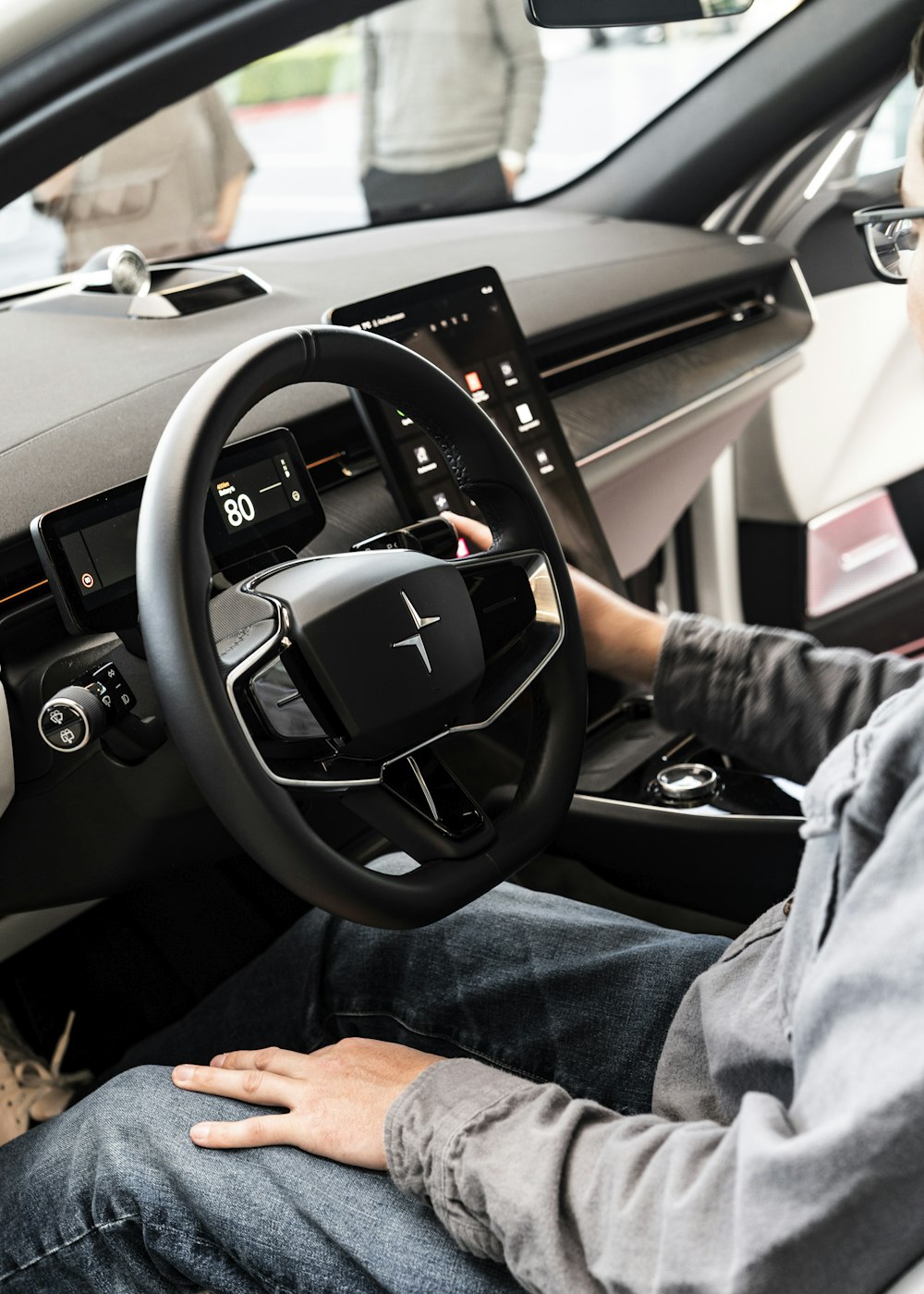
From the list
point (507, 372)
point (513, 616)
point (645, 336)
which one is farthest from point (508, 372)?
point (513, 616)

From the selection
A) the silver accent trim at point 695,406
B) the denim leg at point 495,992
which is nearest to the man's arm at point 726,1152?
the denim leg at point 495,992

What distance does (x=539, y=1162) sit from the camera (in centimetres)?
68

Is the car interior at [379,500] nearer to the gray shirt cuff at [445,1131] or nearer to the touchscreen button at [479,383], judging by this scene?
the touchscreen button at [479,383]

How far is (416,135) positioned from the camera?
2.22 meters

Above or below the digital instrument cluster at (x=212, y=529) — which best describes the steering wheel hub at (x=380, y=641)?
below

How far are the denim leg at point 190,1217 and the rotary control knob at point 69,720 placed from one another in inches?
10.1

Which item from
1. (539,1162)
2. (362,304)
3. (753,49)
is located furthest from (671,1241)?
(753,49)

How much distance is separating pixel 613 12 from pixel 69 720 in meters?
0.68

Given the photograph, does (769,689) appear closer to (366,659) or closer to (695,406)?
(366,659)

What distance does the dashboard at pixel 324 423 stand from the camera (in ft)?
2.97

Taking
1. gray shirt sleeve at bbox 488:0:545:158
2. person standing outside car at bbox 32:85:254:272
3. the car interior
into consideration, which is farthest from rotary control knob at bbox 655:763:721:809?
gray shirt sleeve at bbox 488:0:545:158

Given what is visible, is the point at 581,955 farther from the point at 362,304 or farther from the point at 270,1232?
the point at 362,304

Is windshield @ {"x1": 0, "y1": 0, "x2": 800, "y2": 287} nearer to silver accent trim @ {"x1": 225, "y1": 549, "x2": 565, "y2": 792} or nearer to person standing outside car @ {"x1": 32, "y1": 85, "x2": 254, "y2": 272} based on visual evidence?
person standing outside car @ {"x1": 32, "y1": 85, "x2": 254, "y2": 272}

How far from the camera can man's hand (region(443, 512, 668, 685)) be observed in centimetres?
113
